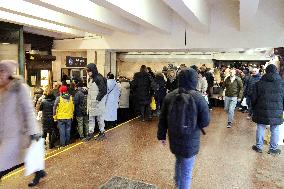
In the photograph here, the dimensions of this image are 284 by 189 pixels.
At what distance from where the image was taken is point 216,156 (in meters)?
5.42

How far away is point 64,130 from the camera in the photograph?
7207 mm

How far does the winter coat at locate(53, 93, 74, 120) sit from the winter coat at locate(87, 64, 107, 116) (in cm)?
93

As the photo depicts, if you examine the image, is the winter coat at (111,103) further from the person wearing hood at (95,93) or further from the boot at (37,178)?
the boot at (37,178)

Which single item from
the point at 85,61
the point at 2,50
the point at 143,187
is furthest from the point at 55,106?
the point at 85,61

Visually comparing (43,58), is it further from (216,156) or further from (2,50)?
(216,156)

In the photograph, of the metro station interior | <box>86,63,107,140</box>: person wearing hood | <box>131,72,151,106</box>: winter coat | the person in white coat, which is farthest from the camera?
<box>131,72,151,106</box>: winter coat

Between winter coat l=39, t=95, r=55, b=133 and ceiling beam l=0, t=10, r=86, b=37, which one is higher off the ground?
ceiling beam l=0, t=10, r=86, b=37

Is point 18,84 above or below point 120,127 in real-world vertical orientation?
above

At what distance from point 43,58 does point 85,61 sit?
1700mm

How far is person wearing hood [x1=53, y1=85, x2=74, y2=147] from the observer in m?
6.85

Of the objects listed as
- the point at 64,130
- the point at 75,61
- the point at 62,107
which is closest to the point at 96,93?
the point at 62,107

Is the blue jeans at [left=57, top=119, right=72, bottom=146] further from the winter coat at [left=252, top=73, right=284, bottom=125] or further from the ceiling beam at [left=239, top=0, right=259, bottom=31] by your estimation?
the ceiling beam at [left=239, top=0, right=259, bottom=31]

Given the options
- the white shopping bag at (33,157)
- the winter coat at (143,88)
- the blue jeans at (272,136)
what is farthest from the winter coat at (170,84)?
the white shopping bag at (33,157)

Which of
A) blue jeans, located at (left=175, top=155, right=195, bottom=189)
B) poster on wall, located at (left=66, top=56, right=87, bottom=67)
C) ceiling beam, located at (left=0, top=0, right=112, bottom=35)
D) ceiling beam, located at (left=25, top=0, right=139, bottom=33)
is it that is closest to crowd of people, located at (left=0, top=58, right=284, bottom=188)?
blue jeans, located at (left=175, top=155, right=195, bottom=189)
